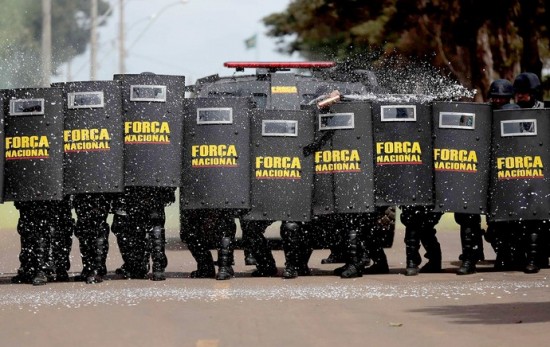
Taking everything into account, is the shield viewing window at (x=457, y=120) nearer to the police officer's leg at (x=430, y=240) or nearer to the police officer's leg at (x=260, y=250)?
the police officer's leg at (x=430, y=240)

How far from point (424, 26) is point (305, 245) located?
77.8ft

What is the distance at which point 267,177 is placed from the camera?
1809 centimetres

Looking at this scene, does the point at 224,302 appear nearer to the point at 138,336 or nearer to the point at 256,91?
the point at 138,336

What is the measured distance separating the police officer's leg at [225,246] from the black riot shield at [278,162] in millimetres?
212

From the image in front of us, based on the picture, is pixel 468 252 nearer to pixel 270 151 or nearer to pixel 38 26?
pixel 270 151

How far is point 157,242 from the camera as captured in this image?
17.7m

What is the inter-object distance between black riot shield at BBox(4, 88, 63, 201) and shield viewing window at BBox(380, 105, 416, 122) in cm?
326

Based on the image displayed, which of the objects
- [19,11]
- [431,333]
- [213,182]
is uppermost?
[19,11]

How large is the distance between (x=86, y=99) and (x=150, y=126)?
0.68 m

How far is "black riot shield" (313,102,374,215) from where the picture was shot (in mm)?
18094

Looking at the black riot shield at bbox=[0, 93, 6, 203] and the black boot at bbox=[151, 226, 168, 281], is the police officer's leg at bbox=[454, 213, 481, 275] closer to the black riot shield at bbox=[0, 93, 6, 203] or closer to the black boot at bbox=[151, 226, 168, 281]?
the black boot at bbox=[151, 226, 168, 281]

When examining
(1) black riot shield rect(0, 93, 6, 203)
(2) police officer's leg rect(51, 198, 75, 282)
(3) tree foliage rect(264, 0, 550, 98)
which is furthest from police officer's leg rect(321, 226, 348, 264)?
(3) tree foliage rect(264, 0, 550, 98)

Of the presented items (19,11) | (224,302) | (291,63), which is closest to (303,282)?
(224,302)

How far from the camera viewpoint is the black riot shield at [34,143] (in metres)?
17.4
